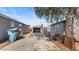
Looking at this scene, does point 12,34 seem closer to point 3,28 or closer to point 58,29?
point 3,28

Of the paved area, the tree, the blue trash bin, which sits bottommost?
the paved area

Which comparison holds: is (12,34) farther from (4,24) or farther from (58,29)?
(58,29)

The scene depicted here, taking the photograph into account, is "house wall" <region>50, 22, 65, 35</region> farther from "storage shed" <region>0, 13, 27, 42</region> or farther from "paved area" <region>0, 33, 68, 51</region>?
"storage shed" <region>0, 13, 27, 42</region>

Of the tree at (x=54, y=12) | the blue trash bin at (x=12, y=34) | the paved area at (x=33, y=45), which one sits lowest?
the paved area at (x=33, y=45)

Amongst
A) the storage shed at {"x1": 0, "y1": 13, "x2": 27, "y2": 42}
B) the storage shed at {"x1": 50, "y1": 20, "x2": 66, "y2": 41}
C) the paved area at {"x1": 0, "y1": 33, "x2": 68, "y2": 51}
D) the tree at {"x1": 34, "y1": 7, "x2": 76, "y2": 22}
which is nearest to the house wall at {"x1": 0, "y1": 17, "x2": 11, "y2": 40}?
the storage shed at {"x1": 0, "y1": 13, "x2": 27, "y2": 42}

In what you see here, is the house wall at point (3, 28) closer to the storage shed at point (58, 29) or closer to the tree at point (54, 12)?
the tree at point (54, 12)

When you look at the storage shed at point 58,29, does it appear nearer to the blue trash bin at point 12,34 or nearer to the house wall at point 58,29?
the house wall at point 58,29

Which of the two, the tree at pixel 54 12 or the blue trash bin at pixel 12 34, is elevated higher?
the tree at pixel 54 12

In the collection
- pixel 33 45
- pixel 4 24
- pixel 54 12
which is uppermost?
pixel 54 12

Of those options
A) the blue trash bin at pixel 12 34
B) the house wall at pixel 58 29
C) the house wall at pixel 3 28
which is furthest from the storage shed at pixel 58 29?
the house wall at pixel 3 28

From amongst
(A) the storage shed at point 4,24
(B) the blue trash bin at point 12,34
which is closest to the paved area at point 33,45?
(B) the blue trash bin at point 12,34

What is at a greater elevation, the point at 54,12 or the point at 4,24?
the point at 54,12

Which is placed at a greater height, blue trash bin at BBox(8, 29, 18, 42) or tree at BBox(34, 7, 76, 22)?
tree at BBox(34, 7, 76, 22)

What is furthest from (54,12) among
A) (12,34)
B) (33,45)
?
(12,34)
